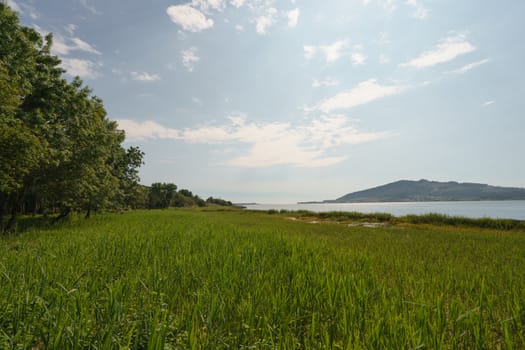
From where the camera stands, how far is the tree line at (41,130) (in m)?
8.99

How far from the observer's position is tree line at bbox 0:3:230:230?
899 centimetres

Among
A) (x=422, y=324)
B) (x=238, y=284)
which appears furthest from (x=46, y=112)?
(x=422, y=324)

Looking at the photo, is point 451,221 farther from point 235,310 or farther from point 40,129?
point 40,129

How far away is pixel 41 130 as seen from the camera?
11188 mm

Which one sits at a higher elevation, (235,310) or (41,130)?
(41,130)

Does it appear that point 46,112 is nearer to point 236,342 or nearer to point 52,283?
point 52,283

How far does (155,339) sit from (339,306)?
2.47 meters

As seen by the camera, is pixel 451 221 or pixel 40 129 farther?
pixel 451 221

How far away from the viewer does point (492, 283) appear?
453cm

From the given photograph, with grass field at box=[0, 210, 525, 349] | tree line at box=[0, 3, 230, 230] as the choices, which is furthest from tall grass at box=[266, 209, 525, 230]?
tree line at box=[0, 3, 230, 230]

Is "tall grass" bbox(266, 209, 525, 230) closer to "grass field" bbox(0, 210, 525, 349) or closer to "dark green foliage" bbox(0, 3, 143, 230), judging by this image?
"grass field" bbox(0, 210, 525, 349)

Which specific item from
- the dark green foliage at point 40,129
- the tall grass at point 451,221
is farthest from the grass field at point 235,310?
the tall grass at point 451,221

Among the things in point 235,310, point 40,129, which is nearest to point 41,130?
point 40,129

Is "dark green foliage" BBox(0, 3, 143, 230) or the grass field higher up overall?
"dark green foliage" BBox(0, 3, 143, 230)
